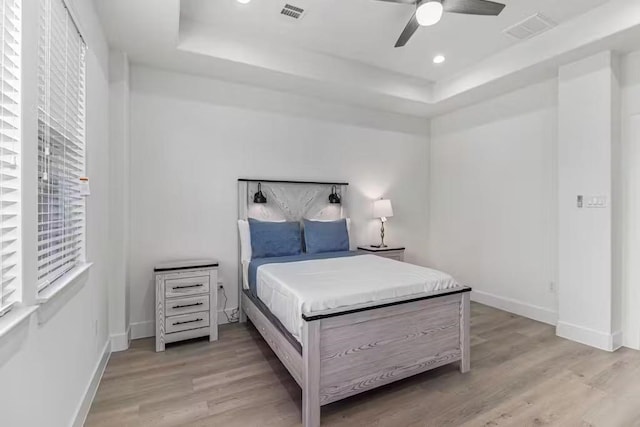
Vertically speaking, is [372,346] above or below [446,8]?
below

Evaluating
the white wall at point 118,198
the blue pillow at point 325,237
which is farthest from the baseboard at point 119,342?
the blue pillow at point 325,237

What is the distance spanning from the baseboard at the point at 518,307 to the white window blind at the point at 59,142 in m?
4.37

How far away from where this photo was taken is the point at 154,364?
2.58m

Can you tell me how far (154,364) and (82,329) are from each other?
32.5 inches

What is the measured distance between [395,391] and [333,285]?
0.86 m

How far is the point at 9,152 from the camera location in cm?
110

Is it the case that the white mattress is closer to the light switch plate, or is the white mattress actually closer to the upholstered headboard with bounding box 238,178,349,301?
the upholstered headboard with bounding box 238,178,349,301

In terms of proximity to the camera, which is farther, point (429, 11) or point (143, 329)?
point (143, 329)

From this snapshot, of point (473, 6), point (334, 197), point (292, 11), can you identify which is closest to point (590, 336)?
point (334, 197)

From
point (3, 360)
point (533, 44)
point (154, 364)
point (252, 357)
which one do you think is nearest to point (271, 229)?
point (252, 357)

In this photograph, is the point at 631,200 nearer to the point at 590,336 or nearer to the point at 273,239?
the point at 590,336

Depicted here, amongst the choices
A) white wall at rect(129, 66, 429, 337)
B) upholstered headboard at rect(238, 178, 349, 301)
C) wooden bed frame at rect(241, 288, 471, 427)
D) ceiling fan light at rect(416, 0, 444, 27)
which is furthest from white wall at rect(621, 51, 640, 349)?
upholstered headboard at rect(238, 178, 349, 301)

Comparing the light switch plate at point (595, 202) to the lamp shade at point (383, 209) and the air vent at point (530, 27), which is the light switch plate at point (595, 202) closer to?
the air vent at point (530, 27)

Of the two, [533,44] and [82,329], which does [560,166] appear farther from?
[82,329]
